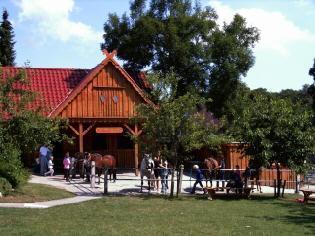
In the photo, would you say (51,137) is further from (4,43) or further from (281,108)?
(4,43)

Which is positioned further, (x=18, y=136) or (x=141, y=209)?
(x=18, y=136)

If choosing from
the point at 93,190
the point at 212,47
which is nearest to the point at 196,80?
the point at 212,47

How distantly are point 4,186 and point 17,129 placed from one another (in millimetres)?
2131

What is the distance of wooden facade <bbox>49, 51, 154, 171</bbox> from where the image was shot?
28859 millimetres

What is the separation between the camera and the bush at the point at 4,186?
1836cm

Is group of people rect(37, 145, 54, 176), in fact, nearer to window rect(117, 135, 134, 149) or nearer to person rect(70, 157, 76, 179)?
person rect(70, 157, 76, 179)

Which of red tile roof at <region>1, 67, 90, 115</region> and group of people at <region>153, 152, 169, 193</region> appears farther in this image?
red tile roof at <region>1, 67, 90, 115</region>

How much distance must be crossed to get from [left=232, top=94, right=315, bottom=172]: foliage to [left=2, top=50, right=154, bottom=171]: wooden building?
7.33 m

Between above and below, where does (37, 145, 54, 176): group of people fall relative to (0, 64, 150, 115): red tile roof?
below

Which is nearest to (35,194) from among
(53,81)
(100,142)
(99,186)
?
(99,186)

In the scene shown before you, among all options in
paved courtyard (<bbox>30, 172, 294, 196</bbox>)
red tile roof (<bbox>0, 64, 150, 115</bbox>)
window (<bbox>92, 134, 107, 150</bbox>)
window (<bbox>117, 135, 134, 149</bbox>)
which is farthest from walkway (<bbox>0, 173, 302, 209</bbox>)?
window (<bbox>117, 135, 134, 149</bbox>)

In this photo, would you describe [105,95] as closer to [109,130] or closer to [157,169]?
[109,130]

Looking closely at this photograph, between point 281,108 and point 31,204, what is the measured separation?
11.5 meters

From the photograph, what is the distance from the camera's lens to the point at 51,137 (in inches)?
782
